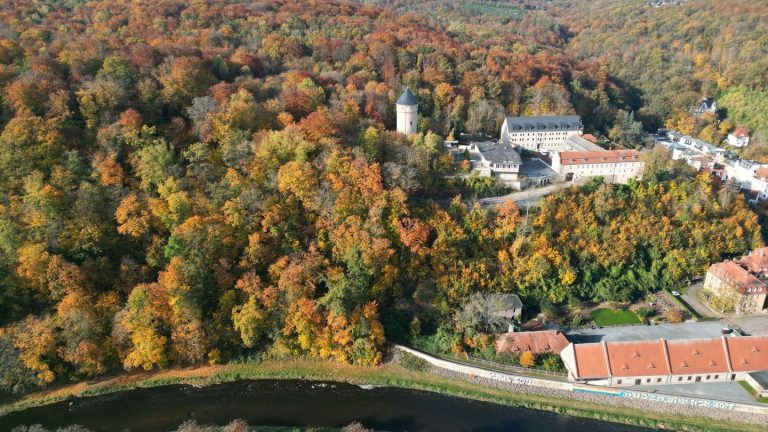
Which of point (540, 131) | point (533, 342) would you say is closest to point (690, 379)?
point (533, 342)

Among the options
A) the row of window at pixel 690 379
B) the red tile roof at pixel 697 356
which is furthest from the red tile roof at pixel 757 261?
the row of window at pixel 690 379

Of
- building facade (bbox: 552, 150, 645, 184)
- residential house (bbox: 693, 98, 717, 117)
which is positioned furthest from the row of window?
residential house (bbox: 693, 98, 717, 117)

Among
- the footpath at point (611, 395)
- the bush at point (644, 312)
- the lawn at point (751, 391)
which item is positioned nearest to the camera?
the footpath at point (611, 395)

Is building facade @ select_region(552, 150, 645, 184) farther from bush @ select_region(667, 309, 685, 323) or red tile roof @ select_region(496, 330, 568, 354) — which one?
red tile roof @ select_region(496, 330, 568, 354)

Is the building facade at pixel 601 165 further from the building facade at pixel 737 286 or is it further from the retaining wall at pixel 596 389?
the retaining wall at pixel 596 389

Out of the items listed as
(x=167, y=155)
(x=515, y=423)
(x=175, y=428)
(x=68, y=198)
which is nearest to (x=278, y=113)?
(x=167, y=155)

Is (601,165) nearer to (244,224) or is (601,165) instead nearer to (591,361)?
(591,361)

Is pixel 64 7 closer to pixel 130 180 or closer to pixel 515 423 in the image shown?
pixel 130 180

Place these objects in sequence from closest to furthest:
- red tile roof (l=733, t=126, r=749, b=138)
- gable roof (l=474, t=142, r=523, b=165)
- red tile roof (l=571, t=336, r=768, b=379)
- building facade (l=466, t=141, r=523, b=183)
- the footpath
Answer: the footpath
red tile roof (l=571, t=336, r=768, b=379)
building facade (l=466, t=141, r=523, b=183)
gable roof (l=474, t=142, r=523, b=165)
red tile roof (l=733, t=126, r=749, b=138)
